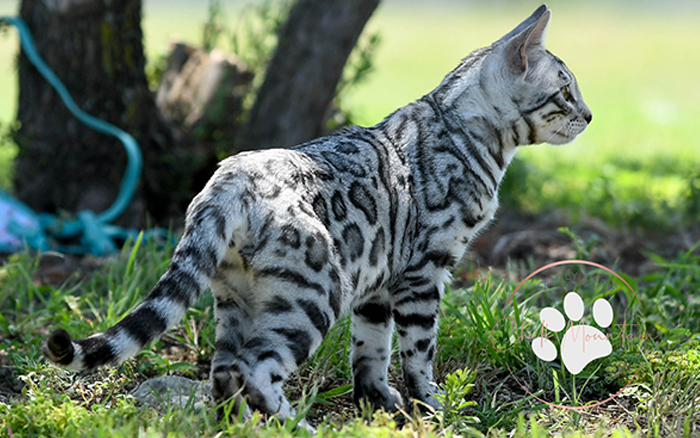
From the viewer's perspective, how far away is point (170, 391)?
319 cm

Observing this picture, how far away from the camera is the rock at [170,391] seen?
3179mm

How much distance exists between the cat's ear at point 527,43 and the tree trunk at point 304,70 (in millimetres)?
2466

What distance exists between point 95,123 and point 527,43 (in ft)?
11.0

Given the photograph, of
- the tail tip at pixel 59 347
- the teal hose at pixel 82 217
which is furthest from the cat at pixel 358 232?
the teal hose at pixel 82 217

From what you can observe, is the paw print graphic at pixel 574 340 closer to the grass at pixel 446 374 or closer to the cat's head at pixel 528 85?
the grass at pixel 446 374

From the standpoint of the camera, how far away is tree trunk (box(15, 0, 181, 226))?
545cm

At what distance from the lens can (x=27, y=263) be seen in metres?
4.57

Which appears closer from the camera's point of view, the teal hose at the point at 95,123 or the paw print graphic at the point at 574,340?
the paw print graphic at the point at 574,340

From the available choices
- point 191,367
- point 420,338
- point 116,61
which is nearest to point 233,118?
point 116,61

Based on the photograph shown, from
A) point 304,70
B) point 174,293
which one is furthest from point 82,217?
point 174,293

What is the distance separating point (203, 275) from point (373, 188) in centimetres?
88

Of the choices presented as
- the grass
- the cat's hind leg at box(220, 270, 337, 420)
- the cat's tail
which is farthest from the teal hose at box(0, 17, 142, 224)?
the cat's hind leg at box(220, 270, 337, 420)

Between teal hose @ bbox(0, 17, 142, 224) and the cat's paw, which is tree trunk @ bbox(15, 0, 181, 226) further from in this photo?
the cat's paw

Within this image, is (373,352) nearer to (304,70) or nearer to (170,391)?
(170,391)
